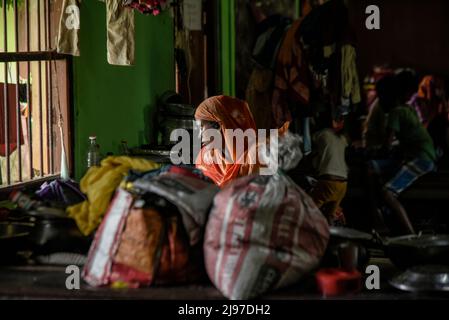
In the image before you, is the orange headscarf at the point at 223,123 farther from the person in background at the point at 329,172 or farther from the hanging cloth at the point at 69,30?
the person in background at the point at 329,172

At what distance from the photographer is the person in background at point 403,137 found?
29.0 ft

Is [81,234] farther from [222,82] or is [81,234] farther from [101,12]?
[222,82]

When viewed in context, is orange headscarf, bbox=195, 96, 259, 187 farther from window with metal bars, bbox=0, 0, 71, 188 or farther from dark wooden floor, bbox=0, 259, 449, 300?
dark wooden floor, bbox=0, 259, 449, 300

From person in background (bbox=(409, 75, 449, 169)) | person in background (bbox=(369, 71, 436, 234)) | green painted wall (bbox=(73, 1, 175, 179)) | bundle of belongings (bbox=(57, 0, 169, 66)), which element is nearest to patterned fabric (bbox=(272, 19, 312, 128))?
person in background (bbox=(369, 71, 436, 234))

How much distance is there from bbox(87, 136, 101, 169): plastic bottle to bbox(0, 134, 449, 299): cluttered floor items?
228 cm

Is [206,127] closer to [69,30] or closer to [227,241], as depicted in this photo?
[69,30]

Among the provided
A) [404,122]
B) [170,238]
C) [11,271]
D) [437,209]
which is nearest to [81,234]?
[11,271]

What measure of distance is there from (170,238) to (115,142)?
12.0 feet

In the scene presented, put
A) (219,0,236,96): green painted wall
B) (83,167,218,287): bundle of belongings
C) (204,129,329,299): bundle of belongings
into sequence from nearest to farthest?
(204,129,329,299): bundle of belongings < (83,167,218,287): bundle of belongings < (219,0,236,96): green painted wall

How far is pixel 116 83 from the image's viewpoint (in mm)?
6492

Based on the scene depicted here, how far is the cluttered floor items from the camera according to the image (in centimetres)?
282

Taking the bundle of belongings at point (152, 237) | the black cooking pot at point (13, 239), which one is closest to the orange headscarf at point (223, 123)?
the black cooking pot at point (13, 239)

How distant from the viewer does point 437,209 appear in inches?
370

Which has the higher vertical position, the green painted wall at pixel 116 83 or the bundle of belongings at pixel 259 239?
the green painted wall at pixel 116 83
